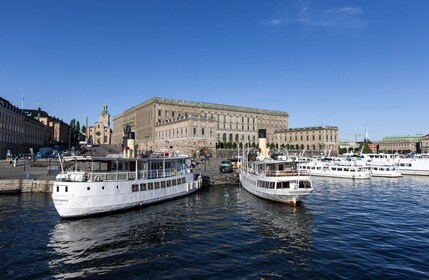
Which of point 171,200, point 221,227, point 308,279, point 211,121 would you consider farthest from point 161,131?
point 308,279

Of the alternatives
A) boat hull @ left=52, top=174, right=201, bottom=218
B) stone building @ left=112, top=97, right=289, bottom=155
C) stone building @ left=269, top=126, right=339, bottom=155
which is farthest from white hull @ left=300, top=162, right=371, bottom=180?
stone building @ left=269, top=126, right=339, bottom=155

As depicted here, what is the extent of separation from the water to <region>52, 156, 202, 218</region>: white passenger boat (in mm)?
1249

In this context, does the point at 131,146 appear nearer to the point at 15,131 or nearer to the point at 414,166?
the point at 414,166

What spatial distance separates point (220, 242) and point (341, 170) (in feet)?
198

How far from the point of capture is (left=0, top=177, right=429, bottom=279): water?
1652 centimetres

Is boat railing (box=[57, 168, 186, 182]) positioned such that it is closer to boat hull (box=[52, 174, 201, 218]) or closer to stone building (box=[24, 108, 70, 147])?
boat hull (box=[52, 174, 201, 218])

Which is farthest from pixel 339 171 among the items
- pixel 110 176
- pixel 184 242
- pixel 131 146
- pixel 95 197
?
pixel 95 197

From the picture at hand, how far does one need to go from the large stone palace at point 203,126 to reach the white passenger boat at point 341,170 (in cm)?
4255

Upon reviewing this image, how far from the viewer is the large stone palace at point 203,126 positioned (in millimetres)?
115875

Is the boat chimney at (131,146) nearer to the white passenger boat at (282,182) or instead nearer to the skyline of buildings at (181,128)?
the white passenger boat at (282,182)

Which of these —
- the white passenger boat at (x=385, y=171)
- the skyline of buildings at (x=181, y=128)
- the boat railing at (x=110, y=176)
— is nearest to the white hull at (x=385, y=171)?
the white passenger boat at (x=385, y=171)

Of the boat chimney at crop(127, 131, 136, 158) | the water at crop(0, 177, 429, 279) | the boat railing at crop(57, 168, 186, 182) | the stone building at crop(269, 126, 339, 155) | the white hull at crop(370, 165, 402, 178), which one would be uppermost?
the stone building at crop(269, 126, 339, 155)

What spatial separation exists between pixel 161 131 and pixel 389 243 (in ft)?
408

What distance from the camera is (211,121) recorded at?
11812cm
